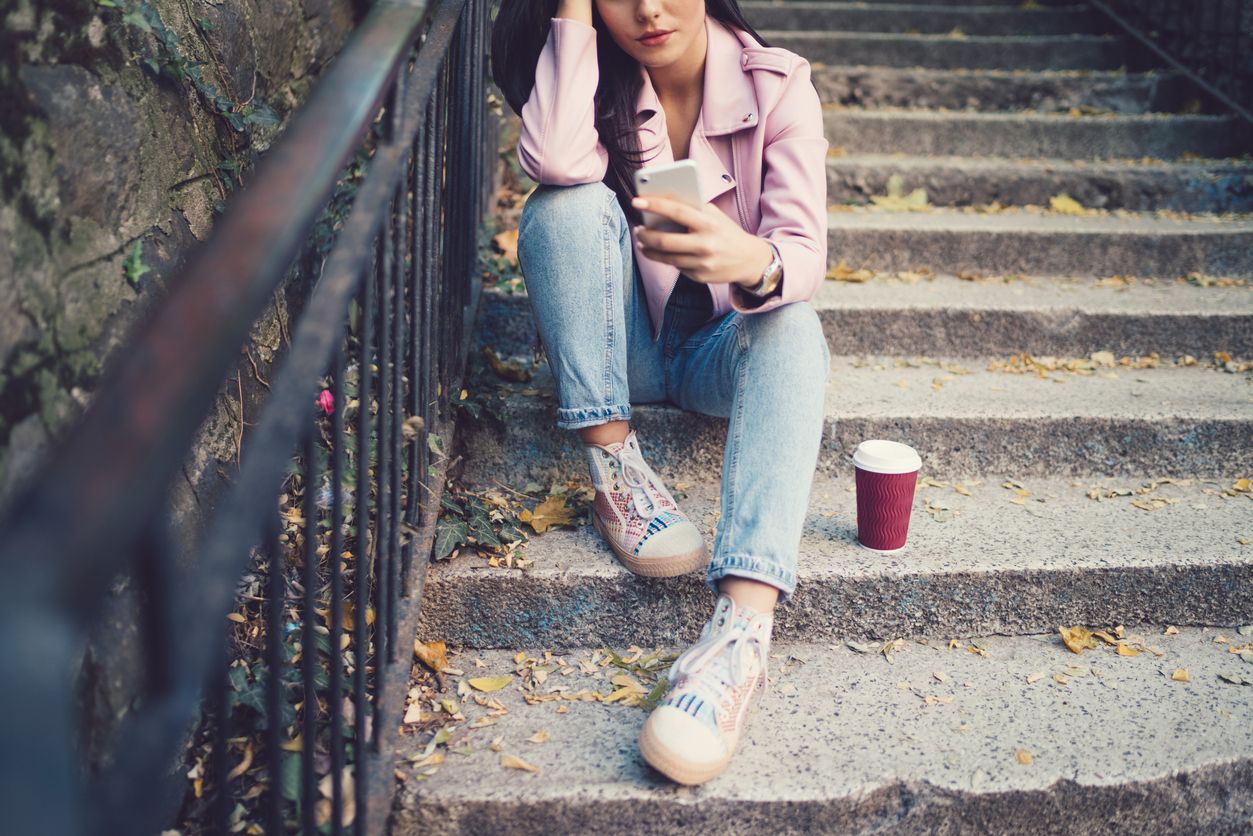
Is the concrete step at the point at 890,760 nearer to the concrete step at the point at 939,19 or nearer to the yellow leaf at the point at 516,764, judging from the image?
the yellow leaf at the point at 516,764

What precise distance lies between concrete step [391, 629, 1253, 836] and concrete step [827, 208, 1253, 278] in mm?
1534

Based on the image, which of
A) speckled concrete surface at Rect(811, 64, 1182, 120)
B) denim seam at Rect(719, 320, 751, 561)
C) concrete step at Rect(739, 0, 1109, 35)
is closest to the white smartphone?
denim seam at Rect(719, 320, 751, 561)

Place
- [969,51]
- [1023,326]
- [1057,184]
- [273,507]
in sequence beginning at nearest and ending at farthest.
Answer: [273,507]
[1023,326]
[1057,184]
[969,51]

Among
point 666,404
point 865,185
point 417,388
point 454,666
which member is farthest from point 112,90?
point 865,185

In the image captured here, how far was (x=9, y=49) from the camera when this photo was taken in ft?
3.68

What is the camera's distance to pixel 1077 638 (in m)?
1.87

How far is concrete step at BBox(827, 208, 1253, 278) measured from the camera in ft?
9.79

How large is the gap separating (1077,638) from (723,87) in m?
1.27

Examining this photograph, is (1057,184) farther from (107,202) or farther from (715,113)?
(107,202)

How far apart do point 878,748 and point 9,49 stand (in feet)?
5.08

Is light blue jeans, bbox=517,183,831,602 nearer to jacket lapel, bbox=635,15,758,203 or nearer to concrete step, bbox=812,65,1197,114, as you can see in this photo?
jacket lapel, bbox=635,15,758,203

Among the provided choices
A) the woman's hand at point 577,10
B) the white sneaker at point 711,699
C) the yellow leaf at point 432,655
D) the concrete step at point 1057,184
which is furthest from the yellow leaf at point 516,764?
the concrete step at point 1057,184

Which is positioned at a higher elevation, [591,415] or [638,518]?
[591,415]

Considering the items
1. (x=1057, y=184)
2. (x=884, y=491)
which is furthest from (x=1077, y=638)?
(x=1057, y=184)
